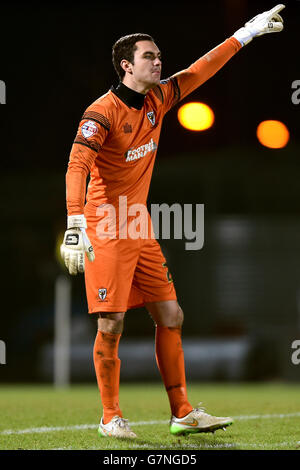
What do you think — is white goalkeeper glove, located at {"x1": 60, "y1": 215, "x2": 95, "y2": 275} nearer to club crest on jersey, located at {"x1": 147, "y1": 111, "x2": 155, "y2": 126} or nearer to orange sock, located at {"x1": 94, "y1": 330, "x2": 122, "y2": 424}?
orange sock, located at {"x1": 94, "y1": 330, "x2": 122, "y2": 424}

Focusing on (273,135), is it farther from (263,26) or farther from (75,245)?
(75,245)

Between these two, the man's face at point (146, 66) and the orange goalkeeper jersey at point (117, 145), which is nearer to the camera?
the orange goalkeeper jersey at point (117, 145)

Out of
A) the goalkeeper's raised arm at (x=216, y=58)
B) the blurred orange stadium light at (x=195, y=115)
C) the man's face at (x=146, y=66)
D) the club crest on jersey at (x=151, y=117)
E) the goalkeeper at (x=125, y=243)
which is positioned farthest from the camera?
the blurred orange stadium light at (x=195, y=115)

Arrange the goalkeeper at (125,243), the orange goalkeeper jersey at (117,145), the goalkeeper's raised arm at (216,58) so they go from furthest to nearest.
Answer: the goalkeeper's raised arm at (216,58) → the goalkeeper at (125,243) → the orange goalkeeper jersey at (117,145)

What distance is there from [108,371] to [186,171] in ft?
56.8

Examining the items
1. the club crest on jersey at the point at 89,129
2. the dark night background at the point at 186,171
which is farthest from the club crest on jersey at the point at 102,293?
the dark night background at the point at 186,171

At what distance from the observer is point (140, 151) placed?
18.5 feet

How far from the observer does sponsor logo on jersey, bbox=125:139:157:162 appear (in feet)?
18.3

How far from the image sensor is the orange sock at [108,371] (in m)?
5.56

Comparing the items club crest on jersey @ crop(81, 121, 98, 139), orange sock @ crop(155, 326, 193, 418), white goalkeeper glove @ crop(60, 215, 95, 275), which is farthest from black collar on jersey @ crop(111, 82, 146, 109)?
orange sock @ crop(155, 326, 193, 418)

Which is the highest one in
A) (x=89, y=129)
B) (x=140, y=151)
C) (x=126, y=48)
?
(x=126, y=48)

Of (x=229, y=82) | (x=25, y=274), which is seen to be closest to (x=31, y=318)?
(x=25, y=274)

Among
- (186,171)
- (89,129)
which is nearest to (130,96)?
(89,129)

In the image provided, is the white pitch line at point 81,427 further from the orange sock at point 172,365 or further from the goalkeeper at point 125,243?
the orange sock at point 172,365
